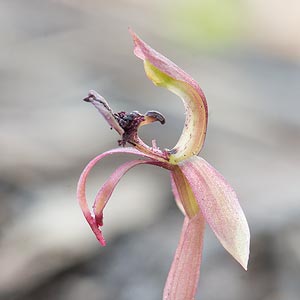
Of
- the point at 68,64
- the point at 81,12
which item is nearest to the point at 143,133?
the point at 68,64

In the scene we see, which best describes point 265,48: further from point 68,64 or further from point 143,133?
point 143,133

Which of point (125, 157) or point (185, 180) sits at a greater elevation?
point (185, 180)

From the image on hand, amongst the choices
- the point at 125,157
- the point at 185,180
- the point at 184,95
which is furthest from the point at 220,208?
the point at 125,157

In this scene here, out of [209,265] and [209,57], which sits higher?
[209,57]

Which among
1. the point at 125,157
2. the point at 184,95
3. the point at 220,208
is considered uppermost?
the point at 184,95

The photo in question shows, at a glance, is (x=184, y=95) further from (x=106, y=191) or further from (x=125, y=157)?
(x=125, y=157)
